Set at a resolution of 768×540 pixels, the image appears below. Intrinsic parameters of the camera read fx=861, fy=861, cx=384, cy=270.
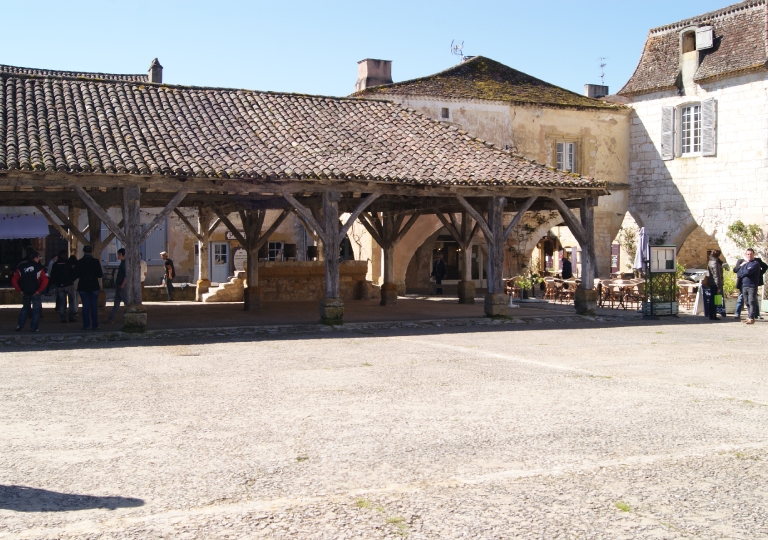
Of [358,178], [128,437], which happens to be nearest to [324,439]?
[128,437]

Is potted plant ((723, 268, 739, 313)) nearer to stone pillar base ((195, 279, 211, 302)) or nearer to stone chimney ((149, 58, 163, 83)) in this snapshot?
stone pillar base ((195, 279, 211, 302))

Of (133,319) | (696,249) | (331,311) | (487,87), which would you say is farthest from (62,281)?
(696,249)

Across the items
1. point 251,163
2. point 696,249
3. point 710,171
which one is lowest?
point 696,249

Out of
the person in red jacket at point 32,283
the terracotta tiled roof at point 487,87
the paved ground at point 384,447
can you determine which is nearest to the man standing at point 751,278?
the paved ground at point 384,447

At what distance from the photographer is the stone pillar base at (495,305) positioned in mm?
16570

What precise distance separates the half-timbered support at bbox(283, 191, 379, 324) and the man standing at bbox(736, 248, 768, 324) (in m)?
6.91

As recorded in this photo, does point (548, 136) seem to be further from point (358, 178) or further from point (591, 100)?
point (358, 178)

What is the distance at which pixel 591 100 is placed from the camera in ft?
87.8

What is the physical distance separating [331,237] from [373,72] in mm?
10903

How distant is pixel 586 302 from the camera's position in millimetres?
17406

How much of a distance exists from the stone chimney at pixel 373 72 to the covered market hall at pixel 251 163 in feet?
18.9

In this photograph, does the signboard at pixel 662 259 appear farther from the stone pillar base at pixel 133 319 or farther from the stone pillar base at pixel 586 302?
the stone pillar base at pixel 133 319

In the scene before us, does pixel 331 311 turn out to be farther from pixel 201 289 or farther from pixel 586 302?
pixel 201 289

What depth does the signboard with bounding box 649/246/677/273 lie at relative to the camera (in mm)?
17173
